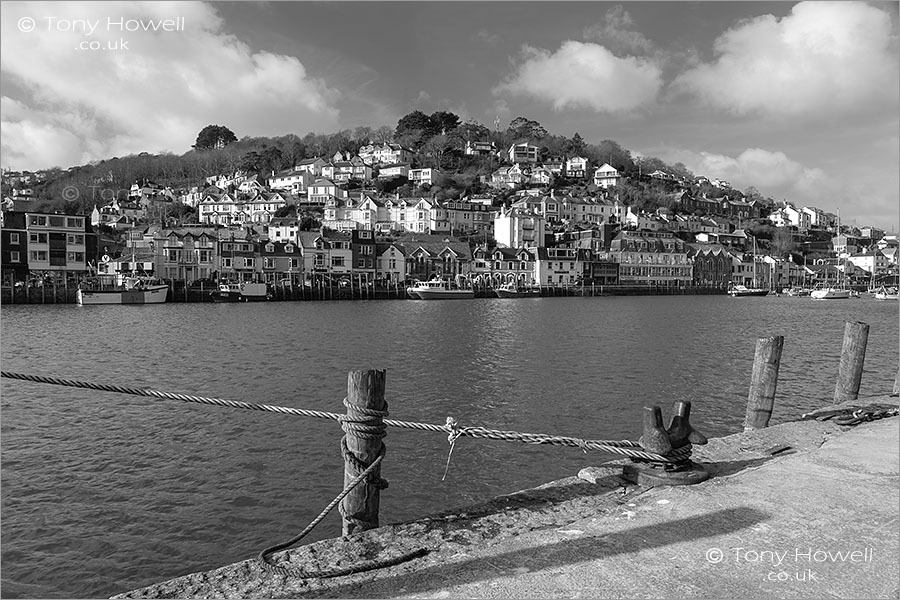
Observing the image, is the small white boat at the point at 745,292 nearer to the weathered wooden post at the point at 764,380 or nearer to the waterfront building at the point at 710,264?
the waterfront building at the point at 710,264

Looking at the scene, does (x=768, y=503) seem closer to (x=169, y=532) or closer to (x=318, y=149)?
(x=169, y=532)

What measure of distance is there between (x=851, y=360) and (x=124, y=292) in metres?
77.3

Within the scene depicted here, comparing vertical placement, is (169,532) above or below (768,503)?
below

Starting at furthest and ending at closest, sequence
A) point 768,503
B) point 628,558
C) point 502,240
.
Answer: point 502,240 → point 768,503 → point 628,558

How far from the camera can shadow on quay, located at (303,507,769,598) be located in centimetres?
455

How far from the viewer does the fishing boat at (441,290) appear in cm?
8975

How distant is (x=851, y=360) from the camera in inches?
479

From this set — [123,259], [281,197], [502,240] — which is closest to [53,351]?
[123,259]

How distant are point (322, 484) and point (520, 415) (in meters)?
7.13

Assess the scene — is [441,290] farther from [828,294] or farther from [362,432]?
[362,432]

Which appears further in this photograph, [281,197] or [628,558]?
[281,197]

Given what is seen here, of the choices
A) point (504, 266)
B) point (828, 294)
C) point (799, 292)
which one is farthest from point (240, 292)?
point (799, 292)

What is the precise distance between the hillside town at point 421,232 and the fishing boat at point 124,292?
13.7 feet

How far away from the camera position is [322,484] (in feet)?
37.2
